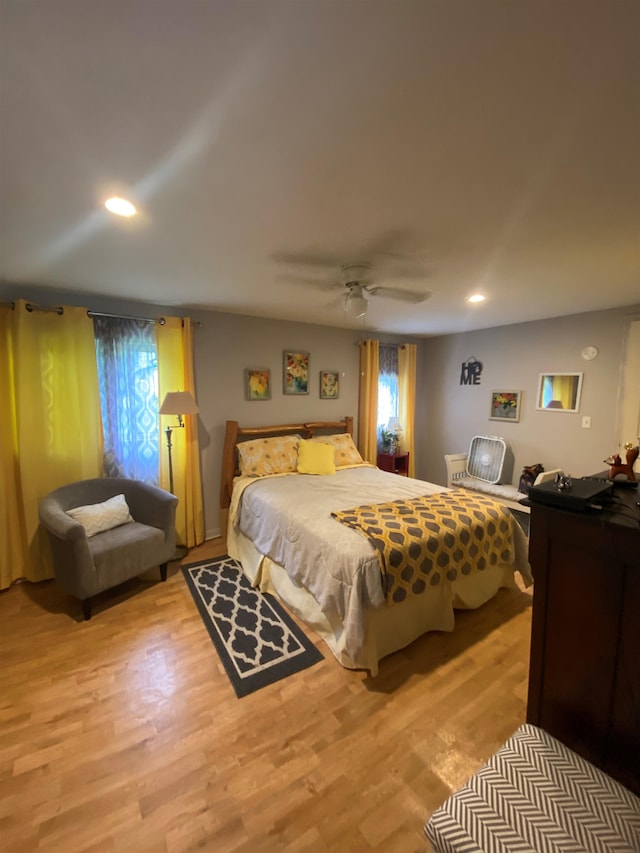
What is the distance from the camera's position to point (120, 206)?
1.47 metres

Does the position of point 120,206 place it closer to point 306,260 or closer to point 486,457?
point 306,260

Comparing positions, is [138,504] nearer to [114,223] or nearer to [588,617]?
[114,223]

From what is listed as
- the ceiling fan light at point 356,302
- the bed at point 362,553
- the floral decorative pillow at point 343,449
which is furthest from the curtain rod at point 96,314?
the floral decorative pillow at point 343,449

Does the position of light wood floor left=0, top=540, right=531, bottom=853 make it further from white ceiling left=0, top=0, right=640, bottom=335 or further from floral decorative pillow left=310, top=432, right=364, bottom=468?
white ceiling left=0, top=0, right=640, bottom=335

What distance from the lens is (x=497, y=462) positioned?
415 centimetres

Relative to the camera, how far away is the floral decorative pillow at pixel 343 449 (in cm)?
389

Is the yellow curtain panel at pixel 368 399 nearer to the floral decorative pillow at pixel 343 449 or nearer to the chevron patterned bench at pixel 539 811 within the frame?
the floral decorative pillow at pixel 343 449

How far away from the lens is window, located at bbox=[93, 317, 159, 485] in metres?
3.01

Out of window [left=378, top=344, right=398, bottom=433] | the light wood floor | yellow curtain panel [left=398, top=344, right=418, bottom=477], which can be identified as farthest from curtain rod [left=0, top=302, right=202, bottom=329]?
yellow curtain panel [left=398, top=344, right=418, bottom=477]

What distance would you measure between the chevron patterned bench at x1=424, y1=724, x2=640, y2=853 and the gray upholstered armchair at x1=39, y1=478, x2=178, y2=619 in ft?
7.57

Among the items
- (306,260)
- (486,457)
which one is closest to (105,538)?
(306,260)

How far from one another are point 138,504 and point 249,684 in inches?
68.9

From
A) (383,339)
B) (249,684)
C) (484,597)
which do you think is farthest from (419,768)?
(383,339)

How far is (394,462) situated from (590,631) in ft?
12.1
